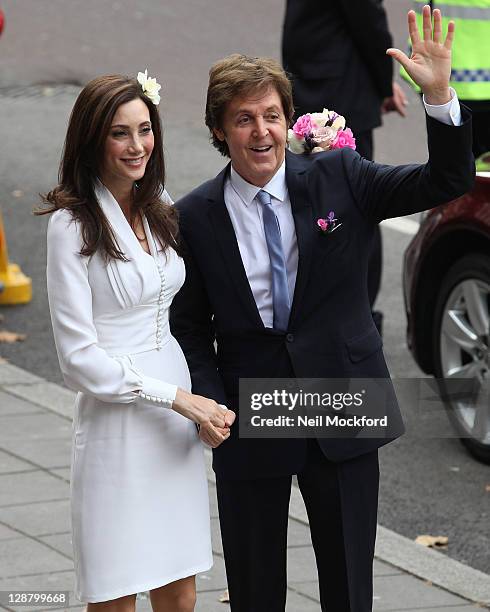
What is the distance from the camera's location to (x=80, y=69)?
568 inches

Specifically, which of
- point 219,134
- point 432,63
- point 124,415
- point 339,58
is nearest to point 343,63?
point 339,58

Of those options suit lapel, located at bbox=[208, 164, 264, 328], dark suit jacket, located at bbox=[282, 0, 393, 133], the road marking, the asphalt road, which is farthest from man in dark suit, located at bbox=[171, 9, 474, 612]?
the road marking

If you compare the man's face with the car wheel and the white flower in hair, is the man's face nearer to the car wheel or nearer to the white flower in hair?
the white flower in hair

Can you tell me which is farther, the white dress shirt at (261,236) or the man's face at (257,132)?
the white dress shirt at (261,236)

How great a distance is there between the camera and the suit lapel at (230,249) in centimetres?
402

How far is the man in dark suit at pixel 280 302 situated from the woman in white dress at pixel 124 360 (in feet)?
0.37

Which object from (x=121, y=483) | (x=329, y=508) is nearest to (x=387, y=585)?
(x=329, y=508)

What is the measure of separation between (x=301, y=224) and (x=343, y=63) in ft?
12.4

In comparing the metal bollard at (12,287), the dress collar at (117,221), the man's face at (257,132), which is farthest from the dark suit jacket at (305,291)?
the metal bollard at (12,287)

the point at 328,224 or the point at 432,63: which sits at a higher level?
the point at 432,63

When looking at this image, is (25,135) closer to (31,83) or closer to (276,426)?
(31,83)

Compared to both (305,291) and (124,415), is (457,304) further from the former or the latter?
(124,415)

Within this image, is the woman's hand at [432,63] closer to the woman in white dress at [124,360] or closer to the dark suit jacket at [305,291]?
the dark suit jacket at [305,291]

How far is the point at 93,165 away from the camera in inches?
156
